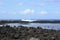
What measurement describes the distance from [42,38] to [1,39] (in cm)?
308

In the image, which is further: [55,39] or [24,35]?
[24,35]

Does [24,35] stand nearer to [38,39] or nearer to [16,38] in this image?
[16,38]

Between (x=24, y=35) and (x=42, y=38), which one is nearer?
(x=42, y=38)

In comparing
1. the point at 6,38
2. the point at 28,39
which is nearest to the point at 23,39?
the point at 28,39

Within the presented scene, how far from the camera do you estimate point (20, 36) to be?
60.4 feet

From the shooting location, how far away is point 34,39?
16703 mm

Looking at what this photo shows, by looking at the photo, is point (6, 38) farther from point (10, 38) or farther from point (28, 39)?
point (28, 39)

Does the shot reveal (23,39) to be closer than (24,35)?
Yes

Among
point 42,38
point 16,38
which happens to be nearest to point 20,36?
point 16,38

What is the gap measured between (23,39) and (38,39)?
116 centimetres

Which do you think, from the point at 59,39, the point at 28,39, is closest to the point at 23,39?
the point at 28,39

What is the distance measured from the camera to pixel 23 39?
1750cm

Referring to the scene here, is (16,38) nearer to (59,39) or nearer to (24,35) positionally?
(24,35)

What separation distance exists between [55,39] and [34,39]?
1.86 m
